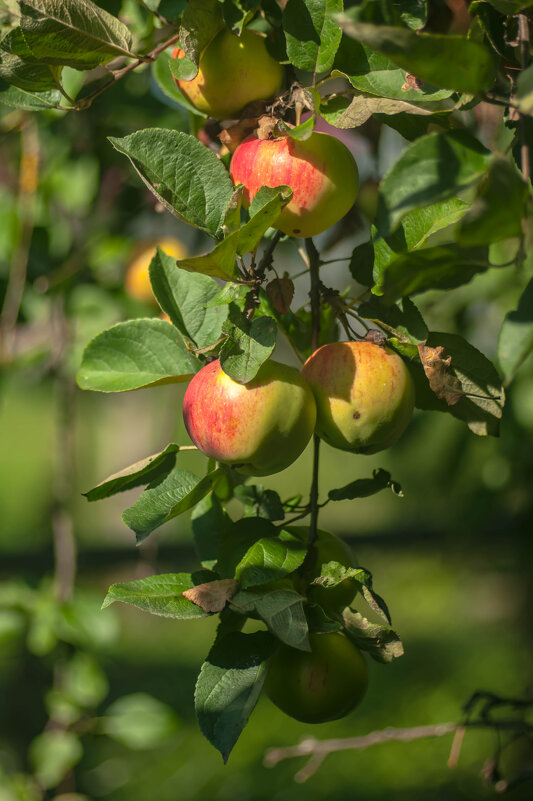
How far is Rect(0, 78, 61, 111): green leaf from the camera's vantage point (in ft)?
2.22

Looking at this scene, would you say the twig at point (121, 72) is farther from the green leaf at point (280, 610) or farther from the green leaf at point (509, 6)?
the green leaf at point (280, 610)

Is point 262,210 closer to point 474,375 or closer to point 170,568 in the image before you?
point 474,375

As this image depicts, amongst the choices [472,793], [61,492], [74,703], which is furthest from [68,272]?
[472,793]

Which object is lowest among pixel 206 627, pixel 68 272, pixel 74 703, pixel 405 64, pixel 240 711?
pixel 206 627

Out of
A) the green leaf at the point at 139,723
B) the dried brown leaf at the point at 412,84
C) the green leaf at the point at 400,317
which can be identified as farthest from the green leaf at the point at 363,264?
the green leaf at the point at 139,723

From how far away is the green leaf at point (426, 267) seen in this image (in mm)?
442

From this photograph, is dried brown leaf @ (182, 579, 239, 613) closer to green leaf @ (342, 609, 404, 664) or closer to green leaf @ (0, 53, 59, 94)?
green leaf @ (342, 609, 404, 664)

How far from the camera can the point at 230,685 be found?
537 mm

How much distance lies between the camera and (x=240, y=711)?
20.4 inches

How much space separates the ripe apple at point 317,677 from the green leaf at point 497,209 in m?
0.36

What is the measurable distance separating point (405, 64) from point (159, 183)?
0.68ft

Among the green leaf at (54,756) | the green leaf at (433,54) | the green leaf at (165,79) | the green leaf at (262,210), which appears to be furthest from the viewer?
the green leaf at (54,756)

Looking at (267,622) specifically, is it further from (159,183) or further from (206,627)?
(206,627)

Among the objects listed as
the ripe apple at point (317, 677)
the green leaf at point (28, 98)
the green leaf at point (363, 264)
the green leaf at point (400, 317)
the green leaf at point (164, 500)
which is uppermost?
the green leaf at point (28, 98)
